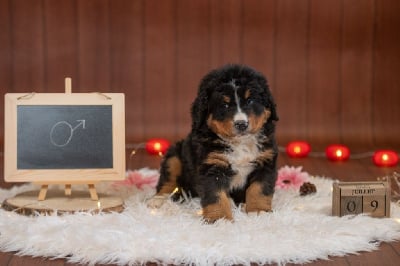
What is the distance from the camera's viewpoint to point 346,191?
→ 2.97 meters

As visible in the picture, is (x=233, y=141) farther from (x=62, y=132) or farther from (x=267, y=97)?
(x=62, y=132)

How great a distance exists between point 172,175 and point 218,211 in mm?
471

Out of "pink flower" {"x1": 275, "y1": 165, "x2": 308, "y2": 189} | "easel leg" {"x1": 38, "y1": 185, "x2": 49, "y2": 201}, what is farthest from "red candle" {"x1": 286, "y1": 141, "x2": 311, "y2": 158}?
"easel leg" {"x1": 38, "y1": 185, "x2": 49, "y2": 201}

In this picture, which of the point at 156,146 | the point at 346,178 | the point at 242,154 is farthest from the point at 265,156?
the point at 156,146

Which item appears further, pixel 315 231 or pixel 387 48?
pixel 387 48

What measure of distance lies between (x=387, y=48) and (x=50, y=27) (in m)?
2.40

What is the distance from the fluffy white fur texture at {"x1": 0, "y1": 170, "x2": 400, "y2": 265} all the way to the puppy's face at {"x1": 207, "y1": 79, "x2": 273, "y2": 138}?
337 millimetres

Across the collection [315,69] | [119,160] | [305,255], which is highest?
[315,69]

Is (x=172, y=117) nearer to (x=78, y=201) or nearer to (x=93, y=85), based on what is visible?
(x=93, y=85)

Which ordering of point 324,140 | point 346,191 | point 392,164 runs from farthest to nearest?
1. point 324,140
2. point 392,164
3. point 346,191

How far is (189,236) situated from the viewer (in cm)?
262

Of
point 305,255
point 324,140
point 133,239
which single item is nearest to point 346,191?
point 305,255

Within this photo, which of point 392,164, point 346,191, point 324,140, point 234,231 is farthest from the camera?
point 324,140

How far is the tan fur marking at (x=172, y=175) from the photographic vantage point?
10.8 ft
